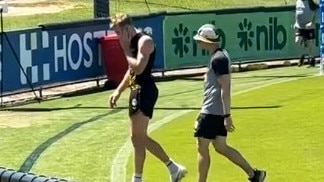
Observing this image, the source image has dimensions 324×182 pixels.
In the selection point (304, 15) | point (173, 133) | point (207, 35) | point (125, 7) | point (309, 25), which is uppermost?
point (207, 35)

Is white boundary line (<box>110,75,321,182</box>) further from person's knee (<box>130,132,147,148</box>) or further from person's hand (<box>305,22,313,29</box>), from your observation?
person's hand (<box>305,22,313,29</box>)

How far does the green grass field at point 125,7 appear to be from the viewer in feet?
100

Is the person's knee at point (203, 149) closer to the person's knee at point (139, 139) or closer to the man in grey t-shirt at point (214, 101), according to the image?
the man in grey t-shirt at point (214, 101)

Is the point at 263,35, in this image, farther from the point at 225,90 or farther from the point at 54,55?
the point at 225,90

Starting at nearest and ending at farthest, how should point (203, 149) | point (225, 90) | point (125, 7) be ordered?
point (225, 90)
point (203, 149)
point (125, 7)

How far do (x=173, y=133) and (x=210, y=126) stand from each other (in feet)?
15.0

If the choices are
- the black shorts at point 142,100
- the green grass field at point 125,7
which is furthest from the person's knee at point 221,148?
the green grass field at point 125,7

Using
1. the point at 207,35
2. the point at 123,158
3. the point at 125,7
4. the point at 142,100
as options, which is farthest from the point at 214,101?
the point at 125,7

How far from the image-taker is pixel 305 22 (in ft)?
71.2

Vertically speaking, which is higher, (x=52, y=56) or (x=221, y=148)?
(x=221, y=148)

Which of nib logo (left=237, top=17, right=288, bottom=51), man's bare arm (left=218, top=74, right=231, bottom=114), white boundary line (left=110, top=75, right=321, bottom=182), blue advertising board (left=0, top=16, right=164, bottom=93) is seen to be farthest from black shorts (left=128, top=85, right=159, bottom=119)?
nib logo (left=237, top=17, right=288, bottom=51)

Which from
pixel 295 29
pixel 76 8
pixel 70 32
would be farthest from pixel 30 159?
pixel 76 8

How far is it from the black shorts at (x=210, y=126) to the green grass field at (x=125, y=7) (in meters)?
20.6

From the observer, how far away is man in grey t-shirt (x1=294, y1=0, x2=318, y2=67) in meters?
21.6
